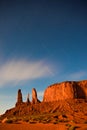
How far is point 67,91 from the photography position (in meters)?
122

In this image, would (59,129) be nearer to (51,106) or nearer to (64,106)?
(64,106)

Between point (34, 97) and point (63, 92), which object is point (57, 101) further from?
point (34, 97)

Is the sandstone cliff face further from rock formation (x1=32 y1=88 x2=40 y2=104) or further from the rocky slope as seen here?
rock formation (x1=32 y1=88 x2=40 y2=104)

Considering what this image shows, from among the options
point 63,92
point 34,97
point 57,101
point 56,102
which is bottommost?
point 56,102

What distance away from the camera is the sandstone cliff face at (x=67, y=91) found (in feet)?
392

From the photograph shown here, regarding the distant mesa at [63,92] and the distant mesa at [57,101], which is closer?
the distant mesa at [57,101]

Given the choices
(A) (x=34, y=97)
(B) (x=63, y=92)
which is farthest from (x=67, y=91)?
(A) (x=34, y=97)

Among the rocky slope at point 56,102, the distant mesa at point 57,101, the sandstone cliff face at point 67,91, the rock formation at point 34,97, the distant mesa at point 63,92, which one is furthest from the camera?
the rock formation at point 34,97

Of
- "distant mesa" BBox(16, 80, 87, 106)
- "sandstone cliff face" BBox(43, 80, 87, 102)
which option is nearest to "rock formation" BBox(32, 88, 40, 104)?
"distant mesa" BBox(16, 80, 87, 106)

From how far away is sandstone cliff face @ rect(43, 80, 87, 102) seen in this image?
119562mm

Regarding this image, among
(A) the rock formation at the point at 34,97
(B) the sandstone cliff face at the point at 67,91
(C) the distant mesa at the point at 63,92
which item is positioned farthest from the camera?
(A) the rock formation at the point at 34,97

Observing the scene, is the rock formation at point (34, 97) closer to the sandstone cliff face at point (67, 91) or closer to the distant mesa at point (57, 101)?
the distant mesa at point (57, 101)

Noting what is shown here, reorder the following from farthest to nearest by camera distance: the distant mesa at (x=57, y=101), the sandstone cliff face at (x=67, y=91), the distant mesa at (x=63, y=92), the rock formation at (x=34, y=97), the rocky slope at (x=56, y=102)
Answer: the rock formation at (x=34, y=97), the distant mesa at (x=63, y=92), the sandstone cliff face at (x=67, y=91), the distant mesa at (x=57, y=101), the rocky slope at (x=56, y=102)

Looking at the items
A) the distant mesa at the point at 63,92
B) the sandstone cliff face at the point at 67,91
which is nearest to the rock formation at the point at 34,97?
the distant mesa at the point at 63,92
